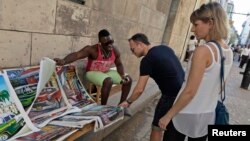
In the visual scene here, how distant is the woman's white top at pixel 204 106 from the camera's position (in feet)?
7.15

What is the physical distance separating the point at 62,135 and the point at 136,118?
2.88 m

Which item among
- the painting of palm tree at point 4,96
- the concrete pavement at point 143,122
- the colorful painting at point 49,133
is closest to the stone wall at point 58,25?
the painting of palm tree at point 4,96

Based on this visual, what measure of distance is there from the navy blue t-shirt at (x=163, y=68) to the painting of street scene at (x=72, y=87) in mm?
1146

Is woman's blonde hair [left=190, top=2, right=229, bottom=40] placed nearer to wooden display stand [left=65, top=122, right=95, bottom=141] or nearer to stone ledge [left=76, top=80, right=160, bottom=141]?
wooden display stand [left=65, top=122, right=95, bottom=141]

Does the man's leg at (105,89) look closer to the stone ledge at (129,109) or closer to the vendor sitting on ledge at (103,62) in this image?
the vendor sitting on ledge at (103,62)

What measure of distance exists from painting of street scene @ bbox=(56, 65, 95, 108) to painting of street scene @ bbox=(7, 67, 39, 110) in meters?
0.50

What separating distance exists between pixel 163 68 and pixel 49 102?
1.37 m

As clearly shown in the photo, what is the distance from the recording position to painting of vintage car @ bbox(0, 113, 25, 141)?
96.9 inches

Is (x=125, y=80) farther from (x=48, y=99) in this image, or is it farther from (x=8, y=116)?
(x=8, y=116)

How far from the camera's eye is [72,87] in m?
3.76

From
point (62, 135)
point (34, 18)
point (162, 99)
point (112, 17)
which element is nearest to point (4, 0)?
point (34, 18)

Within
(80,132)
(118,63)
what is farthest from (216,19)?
(118,63)

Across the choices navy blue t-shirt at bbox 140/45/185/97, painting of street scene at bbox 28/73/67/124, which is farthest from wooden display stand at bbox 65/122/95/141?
navy blue t-shirt at bbox 140/45/185/97

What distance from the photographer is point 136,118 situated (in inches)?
210
